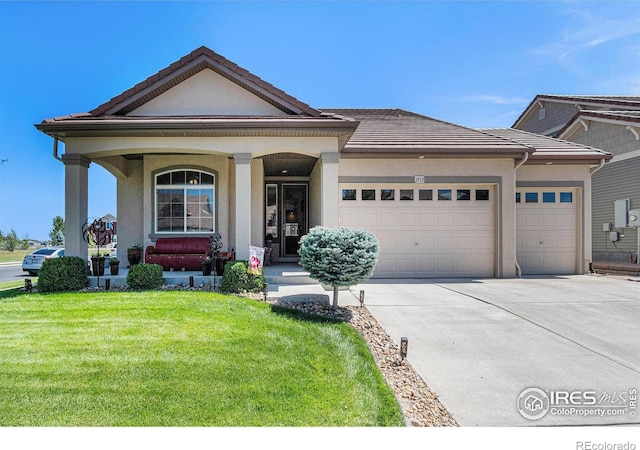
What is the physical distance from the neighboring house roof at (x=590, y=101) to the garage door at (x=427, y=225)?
399 inches

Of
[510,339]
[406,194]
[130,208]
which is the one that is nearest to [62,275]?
[130,208]

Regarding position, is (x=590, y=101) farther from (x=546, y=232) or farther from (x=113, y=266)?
(x=113, y=266)

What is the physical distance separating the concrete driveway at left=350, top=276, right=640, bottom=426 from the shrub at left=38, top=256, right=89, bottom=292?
19.0 ft

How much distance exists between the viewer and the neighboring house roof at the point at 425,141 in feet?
31.7

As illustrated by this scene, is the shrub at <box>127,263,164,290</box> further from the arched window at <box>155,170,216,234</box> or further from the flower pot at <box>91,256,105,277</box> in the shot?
the arched window at <box>155,170,216,234</box>

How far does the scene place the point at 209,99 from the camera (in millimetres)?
9055

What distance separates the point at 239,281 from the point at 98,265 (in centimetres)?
370

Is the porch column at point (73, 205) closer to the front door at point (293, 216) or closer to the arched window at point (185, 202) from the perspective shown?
the arched window at point (185, 202)

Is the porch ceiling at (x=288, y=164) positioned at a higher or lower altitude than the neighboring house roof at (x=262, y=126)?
lower

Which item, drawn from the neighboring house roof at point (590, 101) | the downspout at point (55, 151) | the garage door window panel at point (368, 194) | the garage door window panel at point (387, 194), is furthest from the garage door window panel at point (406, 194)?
the neighboring house roof at point (590, 101)

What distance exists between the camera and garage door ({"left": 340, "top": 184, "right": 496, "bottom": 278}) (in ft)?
32.8

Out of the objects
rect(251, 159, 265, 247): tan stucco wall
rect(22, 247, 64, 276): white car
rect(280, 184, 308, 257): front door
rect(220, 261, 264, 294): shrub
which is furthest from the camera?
rect(22, 247, 64, 276): white car

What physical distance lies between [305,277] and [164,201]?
5070mm

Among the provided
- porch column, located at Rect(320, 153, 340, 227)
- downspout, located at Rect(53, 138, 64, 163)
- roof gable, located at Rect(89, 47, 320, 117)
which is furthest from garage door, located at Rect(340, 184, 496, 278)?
downspout, located at Rect(53, 138, 64, 163)
